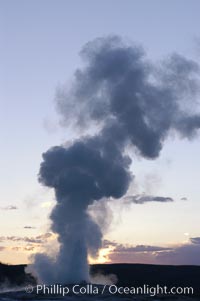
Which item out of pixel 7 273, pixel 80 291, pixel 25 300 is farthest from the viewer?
pixel 7 273

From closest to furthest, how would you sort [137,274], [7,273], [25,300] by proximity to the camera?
[25,300]
[7,273]
[137,274]

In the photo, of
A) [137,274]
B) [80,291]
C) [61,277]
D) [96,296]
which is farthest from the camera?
[137,274]

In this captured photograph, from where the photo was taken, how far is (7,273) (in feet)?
582

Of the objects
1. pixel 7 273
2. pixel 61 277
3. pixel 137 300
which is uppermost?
pixel 7 273

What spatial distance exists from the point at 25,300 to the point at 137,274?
5087 inches

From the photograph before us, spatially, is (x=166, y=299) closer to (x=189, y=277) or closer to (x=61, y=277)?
(x=61, y=277)

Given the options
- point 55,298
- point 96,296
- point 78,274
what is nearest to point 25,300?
point 55,298

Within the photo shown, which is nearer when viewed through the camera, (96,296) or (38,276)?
(96,296)

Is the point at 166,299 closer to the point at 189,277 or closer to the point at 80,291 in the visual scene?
the point at 80,291

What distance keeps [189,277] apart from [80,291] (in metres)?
121

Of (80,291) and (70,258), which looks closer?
(80,291)

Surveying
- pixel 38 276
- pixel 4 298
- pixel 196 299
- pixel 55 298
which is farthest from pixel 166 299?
pixel 38 276

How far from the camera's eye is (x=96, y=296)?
Result: 8062 cm

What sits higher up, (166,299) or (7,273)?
(7,273)
